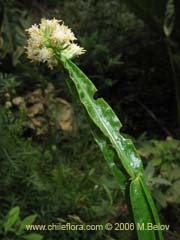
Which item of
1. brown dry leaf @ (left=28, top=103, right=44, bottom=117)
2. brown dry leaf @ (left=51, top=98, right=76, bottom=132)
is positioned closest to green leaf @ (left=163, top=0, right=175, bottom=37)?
brown dry leaf @ (left=51, top=98, right=76, bottom=132)

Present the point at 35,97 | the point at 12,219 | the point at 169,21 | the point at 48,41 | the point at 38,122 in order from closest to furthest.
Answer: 1. the point at 48,41
2. the point at 12,219
3. the point at 38,122
4. the point at 35,97
5. the point at 169,21

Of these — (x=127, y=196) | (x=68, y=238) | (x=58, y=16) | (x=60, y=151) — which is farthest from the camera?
(x=58, y=16)

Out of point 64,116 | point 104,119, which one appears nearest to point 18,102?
point 64,116

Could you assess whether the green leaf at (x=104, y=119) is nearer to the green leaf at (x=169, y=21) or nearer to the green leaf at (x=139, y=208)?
the green leaf at (x=139, y=208)

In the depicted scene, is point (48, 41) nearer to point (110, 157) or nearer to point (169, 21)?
point (110, 157)

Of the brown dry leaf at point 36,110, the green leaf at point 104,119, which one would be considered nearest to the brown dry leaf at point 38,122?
the brown dry leaf at point 36,110

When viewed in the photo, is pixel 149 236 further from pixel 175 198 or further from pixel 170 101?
pixel 170 101

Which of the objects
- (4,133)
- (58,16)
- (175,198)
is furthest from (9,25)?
(175,198)

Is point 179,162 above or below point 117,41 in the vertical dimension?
below
